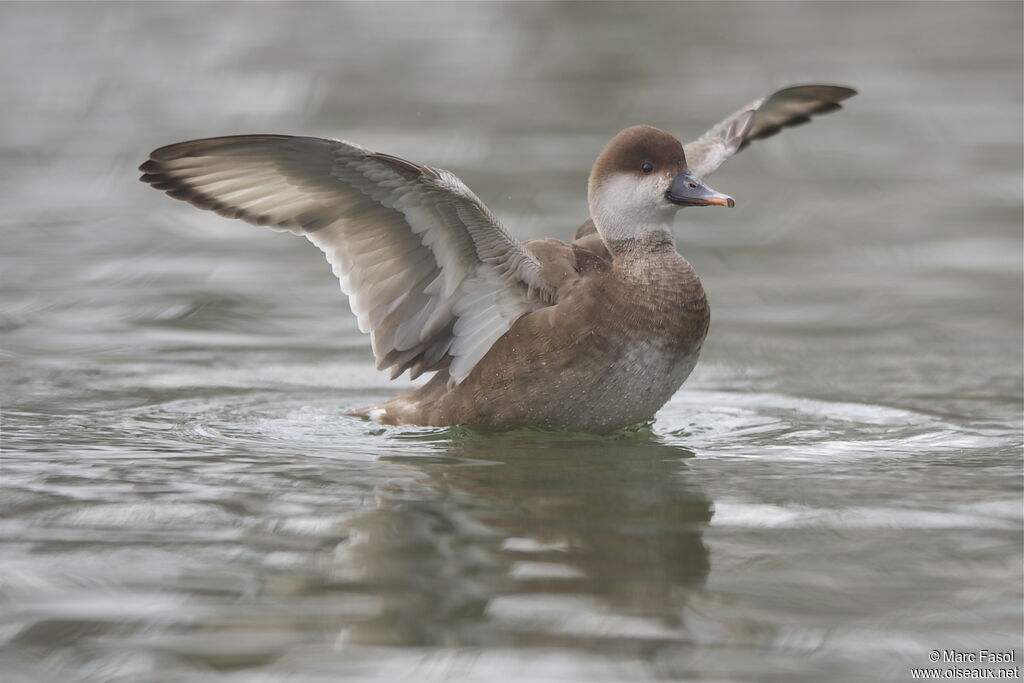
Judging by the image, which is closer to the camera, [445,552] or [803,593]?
[803,593]

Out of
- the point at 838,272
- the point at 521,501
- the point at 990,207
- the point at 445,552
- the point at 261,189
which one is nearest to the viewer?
Result: the point at 445,552

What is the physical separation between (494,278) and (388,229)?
44 cm

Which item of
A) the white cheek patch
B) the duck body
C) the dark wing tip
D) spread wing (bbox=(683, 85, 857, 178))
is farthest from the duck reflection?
the dark wing tip

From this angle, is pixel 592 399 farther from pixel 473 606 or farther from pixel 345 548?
pixel 473 606

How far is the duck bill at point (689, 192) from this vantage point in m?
5.83

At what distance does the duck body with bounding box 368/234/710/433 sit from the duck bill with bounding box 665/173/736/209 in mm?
189

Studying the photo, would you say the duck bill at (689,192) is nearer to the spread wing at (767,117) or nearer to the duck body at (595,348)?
Answer: the duck body at (595,348)

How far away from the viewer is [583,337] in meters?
5.67

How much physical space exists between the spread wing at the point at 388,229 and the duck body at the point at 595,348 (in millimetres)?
117

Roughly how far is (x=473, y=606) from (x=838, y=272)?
5482mm

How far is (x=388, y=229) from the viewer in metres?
5.68

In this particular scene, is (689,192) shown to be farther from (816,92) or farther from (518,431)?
(816,92)

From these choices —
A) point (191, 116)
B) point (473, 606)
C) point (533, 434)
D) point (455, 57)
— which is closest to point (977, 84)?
point (455, 57)

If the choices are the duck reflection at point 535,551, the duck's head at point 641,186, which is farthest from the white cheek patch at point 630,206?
the duck reflection at point 535,551
